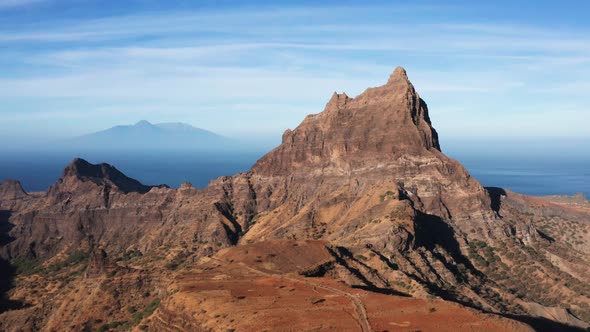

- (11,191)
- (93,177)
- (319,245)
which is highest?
(93,177)

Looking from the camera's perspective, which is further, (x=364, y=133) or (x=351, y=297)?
(x=364, y=133)

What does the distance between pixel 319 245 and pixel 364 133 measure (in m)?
42.3

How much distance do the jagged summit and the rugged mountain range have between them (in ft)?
1.03

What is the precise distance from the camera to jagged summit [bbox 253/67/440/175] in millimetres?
123438

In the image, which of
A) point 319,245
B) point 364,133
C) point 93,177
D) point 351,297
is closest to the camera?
point 351,297

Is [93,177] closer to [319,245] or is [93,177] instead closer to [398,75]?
[398,75]

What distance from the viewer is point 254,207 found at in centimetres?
14062

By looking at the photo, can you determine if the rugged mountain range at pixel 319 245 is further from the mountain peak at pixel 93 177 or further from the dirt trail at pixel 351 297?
the mountain peak at pixel 93 177

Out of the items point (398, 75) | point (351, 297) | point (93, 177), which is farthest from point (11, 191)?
point (351, 297)

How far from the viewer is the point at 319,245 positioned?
93000 millimetres

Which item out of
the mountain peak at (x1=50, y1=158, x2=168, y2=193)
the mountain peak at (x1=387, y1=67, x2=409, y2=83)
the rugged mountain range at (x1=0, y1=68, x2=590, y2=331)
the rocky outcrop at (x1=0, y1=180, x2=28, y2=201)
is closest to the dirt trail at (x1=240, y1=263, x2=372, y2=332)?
the rugged mountain range at (x1=0, y1=68, x2=590, y2=331)

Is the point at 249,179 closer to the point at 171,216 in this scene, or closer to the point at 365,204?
the point at 171,216

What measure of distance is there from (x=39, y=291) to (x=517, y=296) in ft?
280

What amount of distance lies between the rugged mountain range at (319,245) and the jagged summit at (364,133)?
1.03 feet
